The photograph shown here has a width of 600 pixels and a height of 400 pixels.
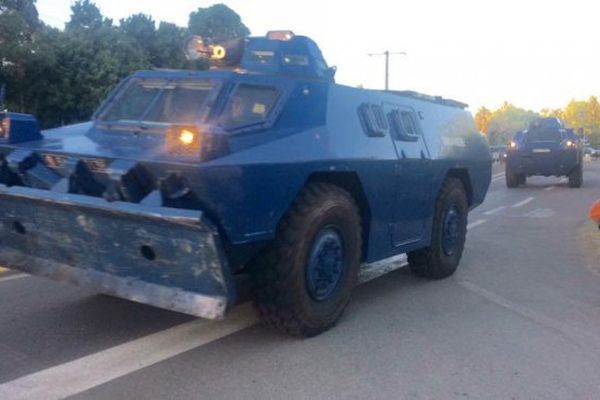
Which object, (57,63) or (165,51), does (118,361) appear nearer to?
(57,63)

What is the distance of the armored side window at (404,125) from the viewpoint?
6715mm

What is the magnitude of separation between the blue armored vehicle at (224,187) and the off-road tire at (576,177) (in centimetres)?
1680

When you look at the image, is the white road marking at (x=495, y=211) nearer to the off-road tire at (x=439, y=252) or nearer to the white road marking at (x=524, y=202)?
the white road marking at (x=524, y=202)

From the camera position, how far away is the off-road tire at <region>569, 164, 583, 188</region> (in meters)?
22.1

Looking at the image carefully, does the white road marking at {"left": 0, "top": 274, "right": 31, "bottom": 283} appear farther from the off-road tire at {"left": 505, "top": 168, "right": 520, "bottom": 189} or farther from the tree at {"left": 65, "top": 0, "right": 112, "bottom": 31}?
the tree at {"left": 65, "top": 0, "right": 112, "bottom": 31}

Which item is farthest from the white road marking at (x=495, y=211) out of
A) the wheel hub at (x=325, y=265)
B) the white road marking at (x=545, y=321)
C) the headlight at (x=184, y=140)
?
the headlight at (x=184, y=140)

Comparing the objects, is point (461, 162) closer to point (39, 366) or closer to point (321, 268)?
point (321, 268)

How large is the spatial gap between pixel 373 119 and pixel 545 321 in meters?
2.24

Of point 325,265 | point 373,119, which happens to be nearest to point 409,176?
point 373,119

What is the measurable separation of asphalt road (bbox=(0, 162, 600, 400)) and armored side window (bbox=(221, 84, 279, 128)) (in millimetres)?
1584

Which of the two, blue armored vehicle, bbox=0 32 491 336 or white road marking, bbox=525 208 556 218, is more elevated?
blue armored vehicle, bbox=0 32 491 336

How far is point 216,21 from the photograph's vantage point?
3959 centimetres

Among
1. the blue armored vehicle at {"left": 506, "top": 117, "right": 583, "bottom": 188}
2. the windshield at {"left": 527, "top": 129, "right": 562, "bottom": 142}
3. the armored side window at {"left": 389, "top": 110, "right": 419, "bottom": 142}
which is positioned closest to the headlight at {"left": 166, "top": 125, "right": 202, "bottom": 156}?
the armored side window at {"left": 389, "top": 110, "right": 419, "bottom": 142}

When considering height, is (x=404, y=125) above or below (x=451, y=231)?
above
